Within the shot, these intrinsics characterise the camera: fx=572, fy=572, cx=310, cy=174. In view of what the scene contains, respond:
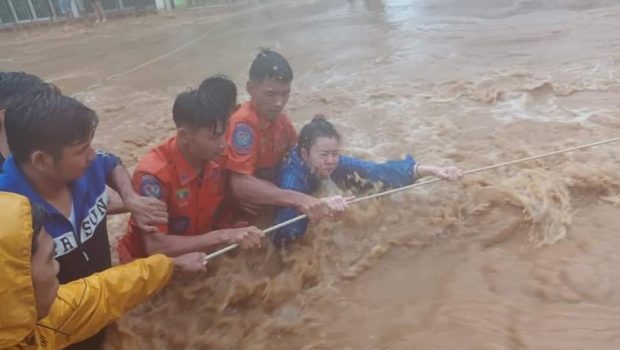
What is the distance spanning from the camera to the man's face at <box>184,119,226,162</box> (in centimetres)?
292

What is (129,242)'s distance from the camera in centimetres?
328

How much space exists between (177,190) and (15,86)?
101cm

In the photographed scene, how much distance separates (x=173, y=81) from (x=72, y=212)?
700 centimetres

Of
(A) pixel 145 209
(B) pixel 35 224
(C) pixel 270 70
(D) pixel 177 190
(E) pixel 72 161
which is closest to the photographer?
(B) pixel 35 224

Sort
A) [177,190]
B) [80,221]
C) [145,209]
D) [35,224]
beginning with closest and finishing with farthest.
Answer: [35,224] → [80,221] → [145,209] → [177,190]

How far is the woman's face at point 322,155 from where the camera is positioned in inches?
146

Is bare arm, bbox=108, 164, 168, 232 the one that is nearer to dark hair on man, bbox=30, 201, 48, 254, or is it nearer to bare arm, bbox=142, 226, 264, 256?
bare arm, bbox=142, 226, 264, 256

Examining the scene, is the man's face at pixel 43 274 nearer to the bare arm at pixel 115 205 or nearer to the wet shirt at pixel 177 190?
the wet shirt at pixel 177 190

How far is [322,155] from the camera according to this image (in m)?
3.73

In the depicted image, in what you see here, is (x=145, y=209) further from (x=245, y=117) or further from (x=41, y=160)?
(x=245, y=117)

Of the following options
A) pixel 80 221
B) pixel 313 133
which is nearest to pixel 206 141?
pixel 80 221

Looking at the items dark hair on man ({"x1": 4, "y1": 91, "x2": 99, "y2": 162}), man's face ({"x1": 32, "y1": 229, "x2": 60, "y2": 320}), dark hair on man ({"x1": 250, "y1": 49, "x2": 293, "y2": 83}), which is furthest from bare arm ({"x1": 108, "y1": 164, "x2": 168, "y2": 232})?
dark hair on man ({"x1": 250, "y1": 49, "x2": 293, "y2": 83})

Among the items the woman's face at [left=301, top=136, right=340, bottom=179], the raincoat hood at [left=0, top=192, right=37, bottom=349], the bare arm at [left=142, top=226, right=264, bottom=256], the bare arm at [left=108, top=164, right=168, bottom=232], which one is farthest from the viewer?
the woman's face at [left=301, top=136, right=340, bottom=179]

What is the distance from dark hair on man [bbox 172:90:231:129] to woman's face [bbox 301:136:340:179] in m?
0.91
